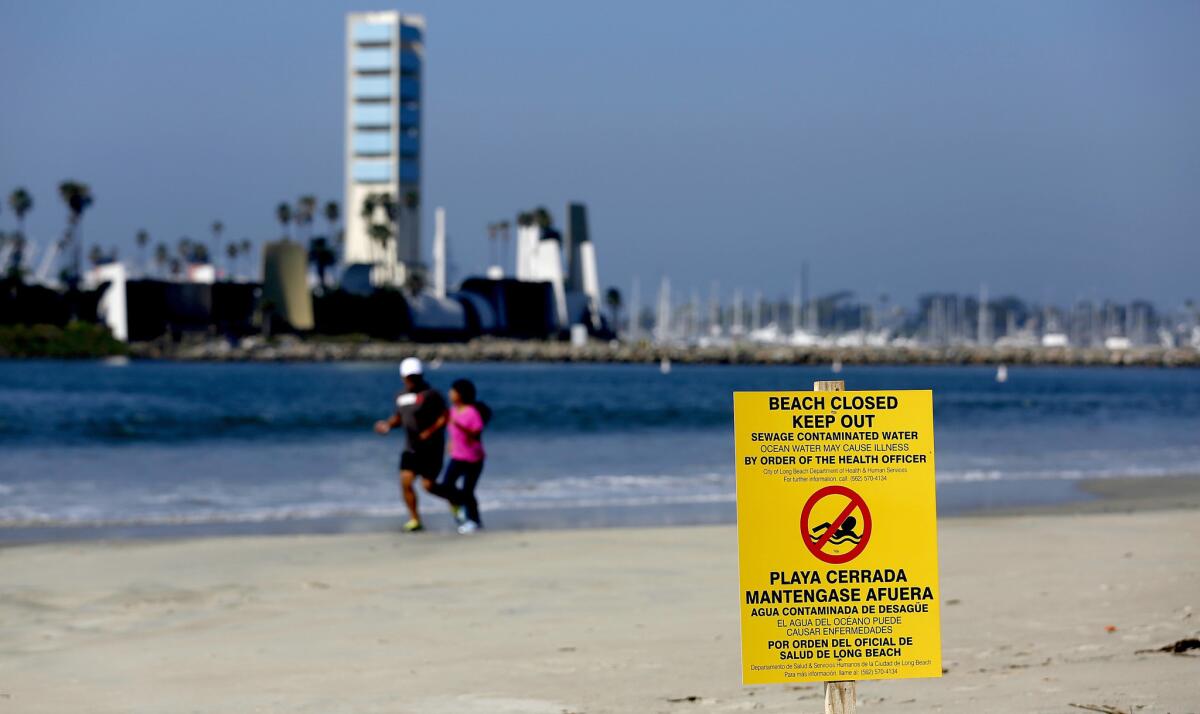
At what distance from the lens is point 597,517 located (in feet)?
55.2

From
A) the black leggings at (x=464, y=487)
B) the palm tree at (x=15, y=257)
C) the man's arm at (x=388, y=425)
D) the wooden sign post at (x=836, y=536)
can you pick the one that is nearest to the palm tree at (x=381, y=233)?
the palm tree at (x=15, y=257)

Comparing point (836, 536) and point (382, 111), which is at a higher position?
point (382, 111)

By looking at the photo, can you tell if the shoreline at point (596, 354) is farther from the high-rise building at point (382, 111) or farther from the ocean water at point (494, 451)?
the ocean water at point (494, 451)

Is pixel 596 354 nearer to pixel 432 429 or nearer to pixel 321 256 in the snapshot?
pixel 321 256

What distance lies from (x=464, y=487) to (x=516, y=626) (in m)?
5.52

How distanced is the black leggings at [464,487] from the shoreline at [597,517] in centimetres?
40

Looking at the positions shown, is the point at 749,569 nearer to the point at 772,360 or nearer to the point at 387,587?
the point at 387,587

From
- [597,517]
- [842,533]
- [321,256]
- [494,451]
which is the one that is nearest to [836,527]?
[842,533]

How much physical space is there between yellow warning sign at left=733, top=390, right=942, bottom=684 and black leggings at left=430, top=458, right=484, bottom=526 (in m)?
9.37

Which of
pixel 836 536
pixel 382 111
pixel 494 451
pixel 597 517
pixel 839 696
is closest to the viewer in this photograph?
pixel 836 536

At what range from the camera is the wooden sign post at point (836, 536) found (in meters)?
4.76

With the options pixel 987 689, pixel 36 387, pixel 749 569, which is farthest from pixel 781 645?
pixel 36 387

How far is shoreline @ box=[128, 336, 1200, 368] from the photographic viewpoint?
130125 mm

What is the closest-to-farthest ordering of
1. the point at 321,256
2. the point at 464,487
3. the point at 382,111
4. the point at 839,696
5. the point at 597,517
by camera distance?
the point at 839,696 < the point at 464,487 < the point at 597,517 < the point at 321,256 < the point at 382,111
